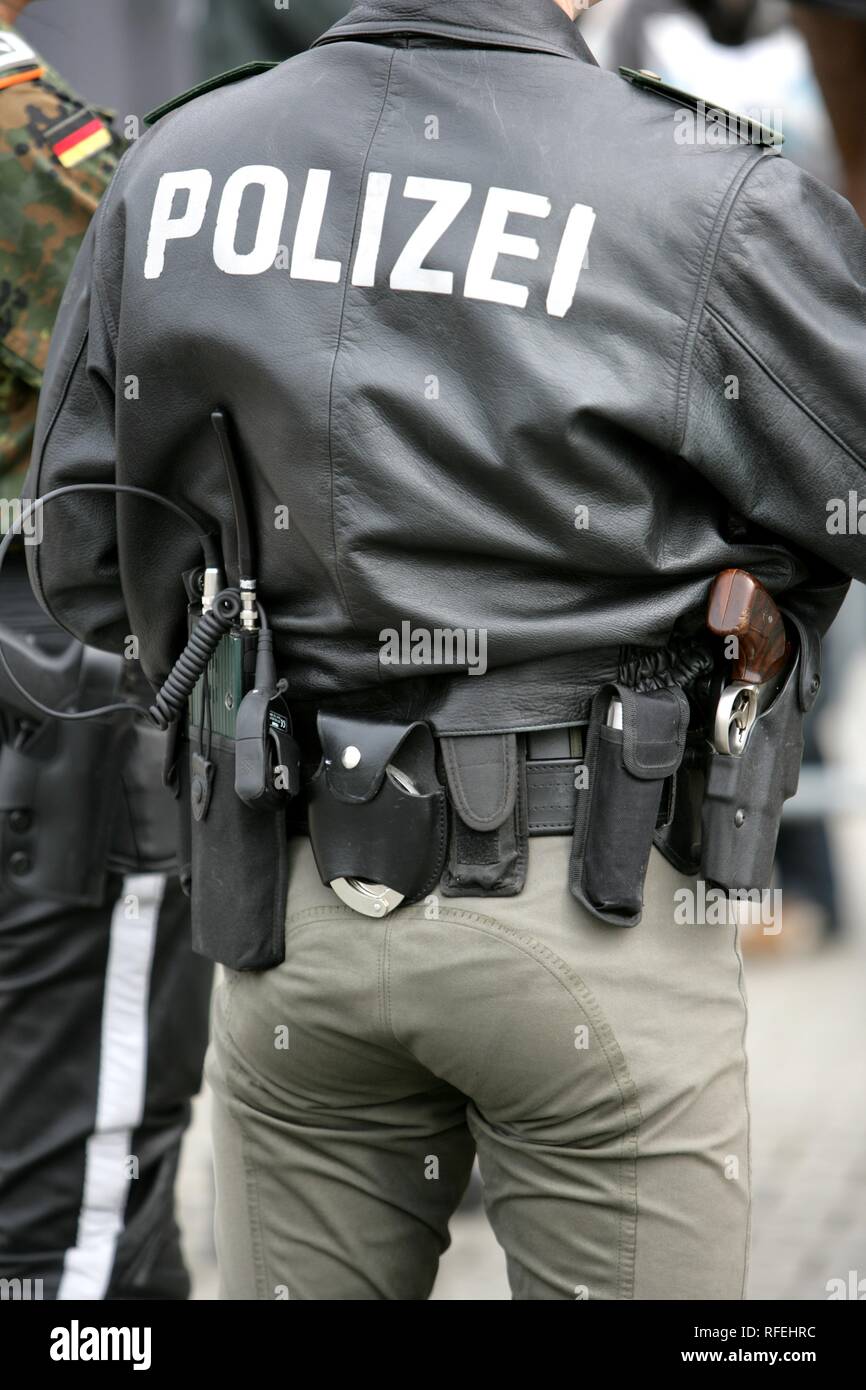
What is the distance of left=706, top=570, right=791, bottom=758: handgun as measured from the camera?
5.58ft

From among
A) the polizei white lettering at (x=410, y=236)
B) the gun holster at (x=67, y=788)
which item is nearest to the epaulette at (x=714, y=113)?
the polizei white lettering at (x=410, y=236)

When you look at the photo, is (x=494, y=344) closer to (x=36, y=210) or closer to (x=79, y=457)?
(x=79, y=457)

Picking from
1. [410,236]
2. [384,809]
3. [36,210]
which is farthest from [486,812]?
[36,210]

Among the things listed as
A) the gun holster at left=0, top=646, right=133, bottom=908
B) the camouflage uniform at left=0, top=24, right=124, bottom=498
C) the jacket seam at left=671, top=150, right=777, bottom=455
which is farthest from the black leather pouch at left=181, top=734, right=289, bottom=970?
the camouflage uniform at left=0, top=24, right=124, bottom=498

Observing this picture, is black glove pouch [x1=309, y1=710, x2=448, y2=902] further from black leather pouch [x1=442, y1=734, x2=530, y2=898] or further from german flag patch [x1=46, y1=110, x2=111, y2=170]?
german flag patch [x1=46, y1=110, x2=111, y2=170]

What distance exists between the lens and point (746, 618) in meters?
1.70

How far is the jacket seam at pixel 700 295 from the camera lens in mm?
1591

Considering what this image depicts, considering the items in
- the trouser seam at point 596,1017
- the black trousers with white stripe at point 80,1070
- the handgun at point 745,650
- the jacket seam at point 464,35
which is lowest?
the black trousers with white stripe at point 80,1070

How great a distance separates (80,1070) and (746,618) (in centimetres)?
141

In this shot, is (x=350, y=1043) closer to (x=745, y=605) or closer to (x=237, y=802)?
(x=237, y=802)

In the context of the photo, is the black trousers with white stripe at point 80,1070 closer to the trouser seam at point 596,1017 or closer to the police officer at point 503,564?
the police officer at point 503,564

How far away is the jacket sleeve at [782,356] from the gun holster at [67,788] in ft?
3.99

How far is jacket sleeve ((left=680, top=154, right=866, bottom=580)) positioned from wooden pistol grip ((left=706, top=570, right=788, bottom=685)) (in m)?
0.08
